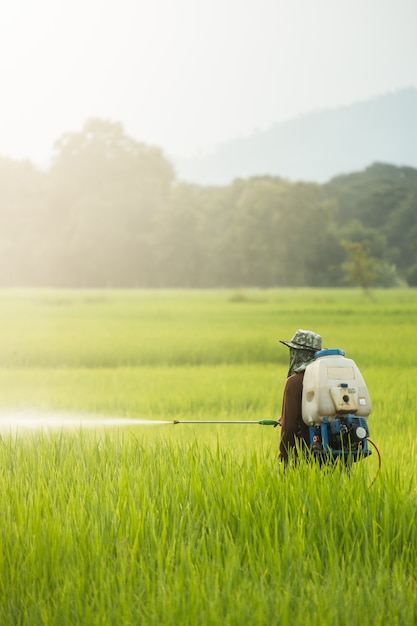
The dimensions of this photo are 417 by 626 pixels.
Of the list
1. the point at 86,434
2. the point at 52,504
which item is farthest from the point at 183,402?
the point at 52,504

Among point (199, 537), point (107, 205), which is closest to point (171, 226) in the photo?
point (107, 205)

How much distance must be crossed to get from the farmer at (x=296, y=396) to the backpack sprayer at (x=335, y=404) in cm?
12

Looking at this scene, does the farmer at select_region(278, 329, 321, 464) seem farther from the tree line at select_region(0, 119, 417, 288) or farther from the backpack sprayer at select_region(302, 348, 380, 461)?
the tree line at select_region(0, 119, 417, 288)

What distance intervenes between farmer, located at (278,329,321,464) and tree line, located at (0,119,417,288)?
39634 mm

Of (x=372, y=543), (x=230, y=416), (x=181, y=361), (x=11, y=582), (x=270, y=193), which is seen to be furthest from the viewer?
(x=270, y=193)

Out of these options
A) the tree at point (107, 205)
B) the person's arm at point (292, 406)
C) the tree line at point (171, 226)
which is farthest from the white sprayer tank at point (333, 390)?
the tree at point (107, 205)

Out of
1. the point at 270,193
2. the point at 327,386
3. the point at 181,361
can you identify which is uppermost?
the point at 270,193

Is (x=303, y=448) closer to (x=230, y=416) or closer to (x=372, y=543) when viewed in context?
(x=372, y=543)

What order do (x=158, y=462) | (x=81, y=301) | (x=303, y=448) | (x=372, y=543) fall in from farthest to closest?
(x=81, y=301) < (x=158, y=462) < (x=303, y=448) < (x=372, y=543)

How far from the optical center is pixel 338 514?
3992 millimetres

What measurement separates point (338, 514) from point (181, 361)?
1098cm

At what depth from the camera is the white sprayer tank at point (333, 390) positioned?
400 cm

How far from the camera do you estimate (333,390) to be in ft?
13.1

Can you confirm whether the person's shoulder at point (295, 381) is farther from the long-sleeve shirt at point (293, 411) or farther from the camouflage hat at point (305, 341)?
the camouflage hat at point (305, 341)
